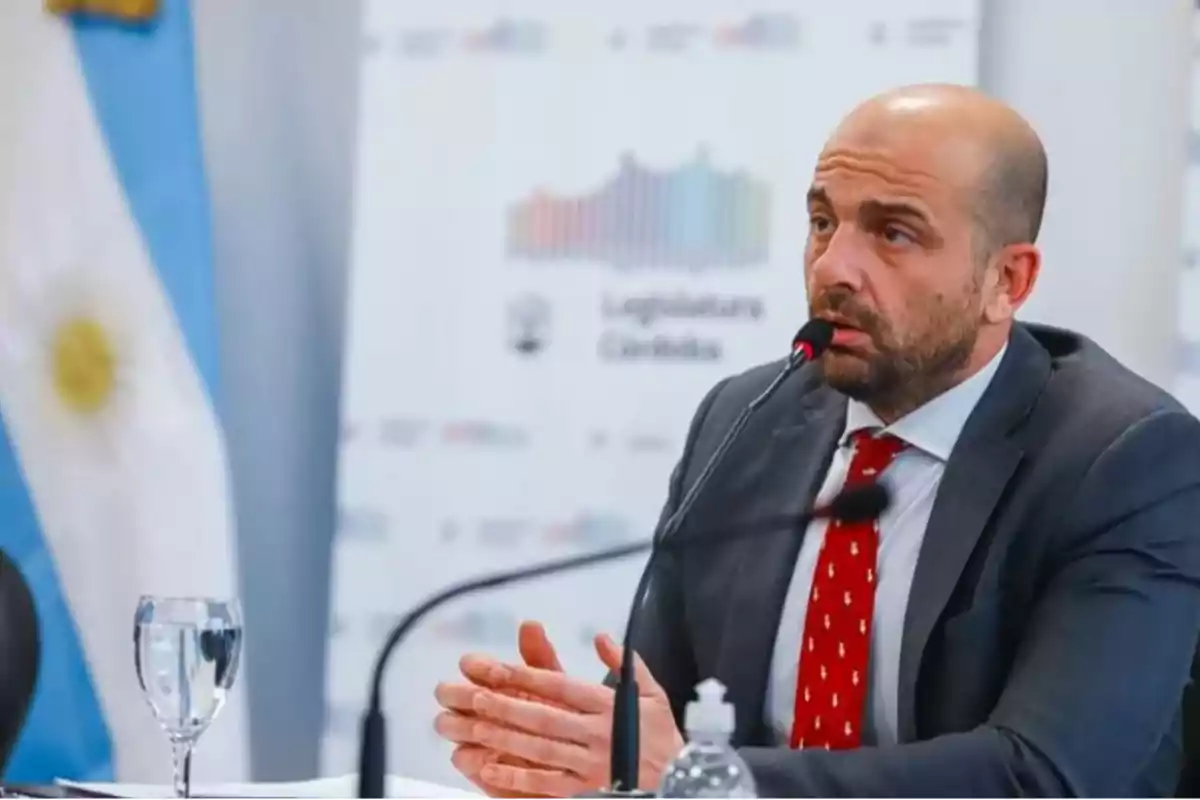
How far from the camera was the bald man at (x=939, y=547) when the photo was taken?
171 centimetres

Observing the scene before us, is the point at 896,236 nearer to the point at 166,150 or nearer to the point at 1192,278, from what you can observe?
the point at 1192,278

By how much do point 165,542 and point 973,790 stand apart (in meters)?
1.74

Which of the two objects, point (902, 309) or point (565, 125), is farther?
point (565, 125)

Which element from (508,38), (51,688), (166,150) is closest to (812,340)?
(508,38)

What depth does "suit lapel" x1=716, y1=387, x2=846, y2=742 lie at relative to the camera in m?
1.96

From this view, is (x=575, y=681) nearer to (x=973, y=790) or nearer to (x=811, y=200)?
(x=973, y=790)

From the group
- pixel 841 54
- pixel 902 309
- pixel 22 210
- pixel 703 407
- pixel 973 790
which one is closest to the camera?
pixel 973 790

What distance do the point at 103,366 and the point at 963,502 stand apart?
1.72 meters

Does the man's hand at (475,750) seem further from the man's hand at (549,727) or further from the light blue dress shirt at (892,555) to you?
the light blue dress shirt at (892,555)

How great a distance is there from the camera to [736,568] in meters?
2.04

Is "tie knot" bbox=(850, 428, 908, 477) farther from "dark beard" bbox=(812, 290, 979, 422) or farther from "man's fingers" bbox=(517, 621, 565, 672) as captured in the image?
"man's fingers" bbox=(517, 621, 565, 672)

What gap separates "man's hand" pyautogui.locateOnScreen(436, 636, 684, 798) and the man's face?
487 millimetres

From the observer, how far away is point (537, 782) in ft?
5.34

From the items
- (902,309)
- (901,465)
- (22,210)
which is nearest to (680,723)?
(901,465)
